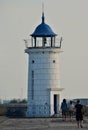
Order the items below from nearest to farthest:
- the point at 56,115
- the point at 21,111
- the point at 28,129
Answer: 1. the point at 28,129
2. the point at 56,115
3. the point at 21,111

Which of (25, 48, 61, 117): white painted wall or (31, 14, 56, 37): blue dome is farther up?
(31, 14, 56, 37): blue dome

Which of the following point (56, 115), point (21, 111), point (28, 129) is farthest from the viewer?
point (21, 111)

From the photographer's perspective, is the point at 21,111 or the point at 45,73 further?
Answer: the point at 21,111

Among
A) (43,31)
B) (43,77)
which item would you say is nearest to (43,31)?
(43,31)

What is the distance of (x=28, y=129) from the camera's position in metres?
Result: 31.0

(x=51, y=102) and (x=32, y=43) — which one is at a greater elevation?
(x=32, y=43)

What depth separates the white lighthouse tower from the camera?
52.8 m

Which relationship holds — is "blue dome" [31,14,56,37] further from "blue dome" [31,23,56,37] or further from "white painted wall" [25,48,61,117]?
"white painted wall" [25,48,61,117]

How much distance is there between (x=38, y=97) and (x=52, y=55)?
11.0ft

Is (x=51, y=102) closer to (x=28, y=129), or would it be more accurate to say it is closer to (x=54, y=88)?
(x=54, y=88)

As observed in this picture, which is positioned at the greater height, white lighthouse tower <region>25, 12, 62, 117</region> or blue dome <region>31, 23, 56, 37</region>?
blue dome <region>31, 23, 56, 37</region>

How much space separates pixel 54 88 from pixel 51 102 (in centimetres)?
108

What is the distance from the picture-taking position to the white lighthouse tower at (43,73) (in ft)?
173

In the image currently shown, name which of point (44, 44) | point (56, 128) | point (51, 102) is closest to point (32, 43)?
point (44, 44)
